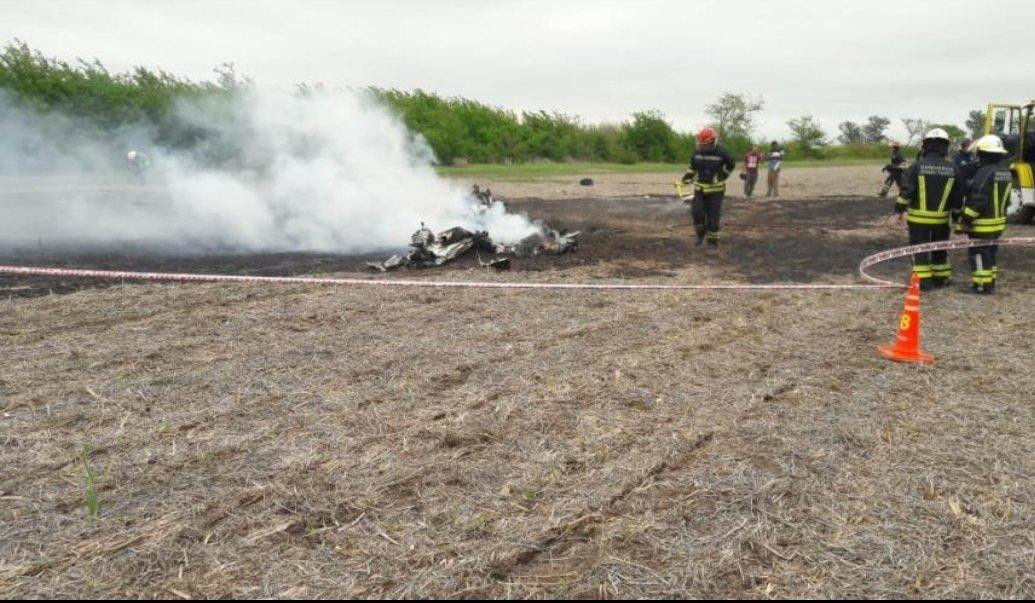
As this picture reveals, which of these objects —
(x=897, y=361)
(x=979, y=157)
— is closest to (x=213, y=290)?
(x=897, y=361)

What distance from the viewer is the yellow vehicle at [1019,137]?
14.3m

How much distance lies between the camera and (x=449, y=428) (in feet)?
14.0

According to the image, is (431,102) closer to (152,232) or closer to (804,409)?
(152,232)

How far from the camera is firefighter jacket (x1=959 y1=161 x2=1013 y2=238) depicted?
7.83m

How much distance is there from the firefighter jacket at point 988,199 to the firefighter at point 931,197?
0.22 meters

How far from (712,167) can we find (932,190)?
10.8ft

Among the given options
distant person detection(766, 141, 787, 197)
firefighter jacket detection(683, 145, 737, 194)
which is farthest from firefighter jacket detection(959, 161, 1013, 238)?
distant person detection(766, 141, 787, 197)

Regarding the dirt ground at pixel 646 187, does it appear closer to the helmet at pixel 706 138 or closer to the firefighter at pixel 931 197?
the helmet at pixel 706 138

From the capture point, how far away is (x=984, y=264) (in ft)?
26.5

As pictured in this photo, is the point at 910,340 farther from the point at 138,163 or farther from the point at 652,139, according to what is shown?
the point at 652,139

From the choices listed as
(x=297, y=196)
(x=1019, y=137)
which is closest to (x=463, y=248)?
(x=297, y=196)

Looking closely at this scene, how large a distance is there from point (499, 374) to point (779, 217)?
1376 cm

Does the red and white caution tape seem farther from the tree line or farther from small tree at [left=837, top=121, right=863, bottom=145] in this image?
small tree at [left=837, top=121, right=863, bottom=145]

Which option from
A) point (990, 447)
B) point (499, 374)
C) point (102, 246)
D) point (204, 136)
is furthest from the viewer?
point (204, 136)
